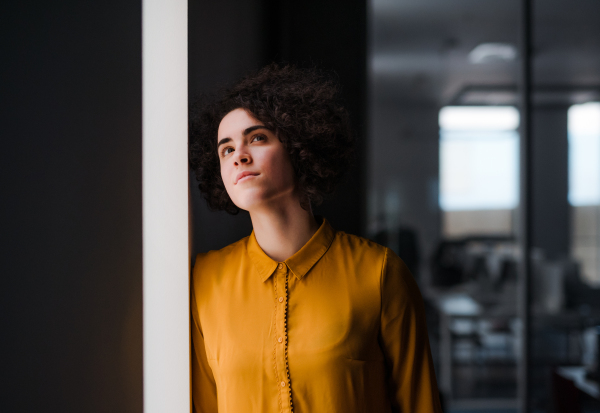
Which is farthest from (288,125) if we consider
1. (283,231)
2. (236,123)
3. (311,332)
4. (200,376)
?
(200,376)

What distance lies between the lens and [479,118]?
3139 millimetres

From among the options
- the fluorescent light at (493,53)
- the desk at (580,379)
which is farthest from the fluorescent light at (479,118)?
the desk at (580,379)

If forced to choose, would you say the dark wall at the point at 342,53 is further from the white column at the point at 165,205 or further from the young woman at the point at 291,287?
the white column at the point at 165,205

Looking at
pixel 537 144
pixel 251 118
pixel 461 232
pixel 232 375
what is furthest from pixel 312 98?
pixel 461 232

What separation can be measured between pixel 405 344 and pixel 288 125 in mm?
456

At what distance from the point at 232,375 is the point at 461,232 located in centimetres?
296

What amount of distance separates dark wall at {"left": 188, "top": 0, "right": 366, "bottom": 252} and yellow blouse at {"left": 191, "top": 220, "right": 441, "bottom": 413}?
0.26 ft

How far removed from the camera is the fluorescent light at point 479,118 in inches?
118

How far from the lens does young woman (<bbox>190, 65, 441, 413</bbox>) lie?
0.72 metres

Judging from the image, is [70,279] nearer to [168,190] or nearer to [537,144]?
[168,190]

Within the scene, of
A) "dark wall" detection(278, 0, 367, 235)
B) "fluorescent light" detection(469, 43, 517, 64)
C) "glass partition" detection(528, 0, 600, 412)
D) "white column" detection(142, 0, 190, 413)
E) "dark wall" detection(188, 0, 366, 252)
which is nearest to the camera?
"white column" detection(142, 0, 190, 413)

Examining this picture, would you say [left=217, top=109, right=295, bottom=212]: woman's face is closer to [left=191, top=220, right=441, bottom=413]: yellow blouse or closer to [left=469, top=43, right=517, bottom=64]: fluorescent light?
[left=191, top=220, right=441, bottom=413]: yellow blouse

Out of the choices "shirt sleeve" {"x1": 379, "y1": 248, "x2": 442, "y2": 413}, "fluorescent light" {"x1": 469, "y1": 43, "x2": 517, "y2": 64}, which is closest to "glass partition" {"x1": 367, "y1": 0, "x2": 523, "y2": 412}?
"fluorescent light" {"x1": 469, "y1": 43, "x2": 517, "y2": 64}

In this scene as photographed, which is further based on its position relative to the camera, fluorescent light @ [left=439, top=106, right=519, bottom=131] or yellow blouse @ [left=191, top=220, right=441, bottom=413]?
fluorescent light @ [left=439, top=106, right=519, bottom=131]
